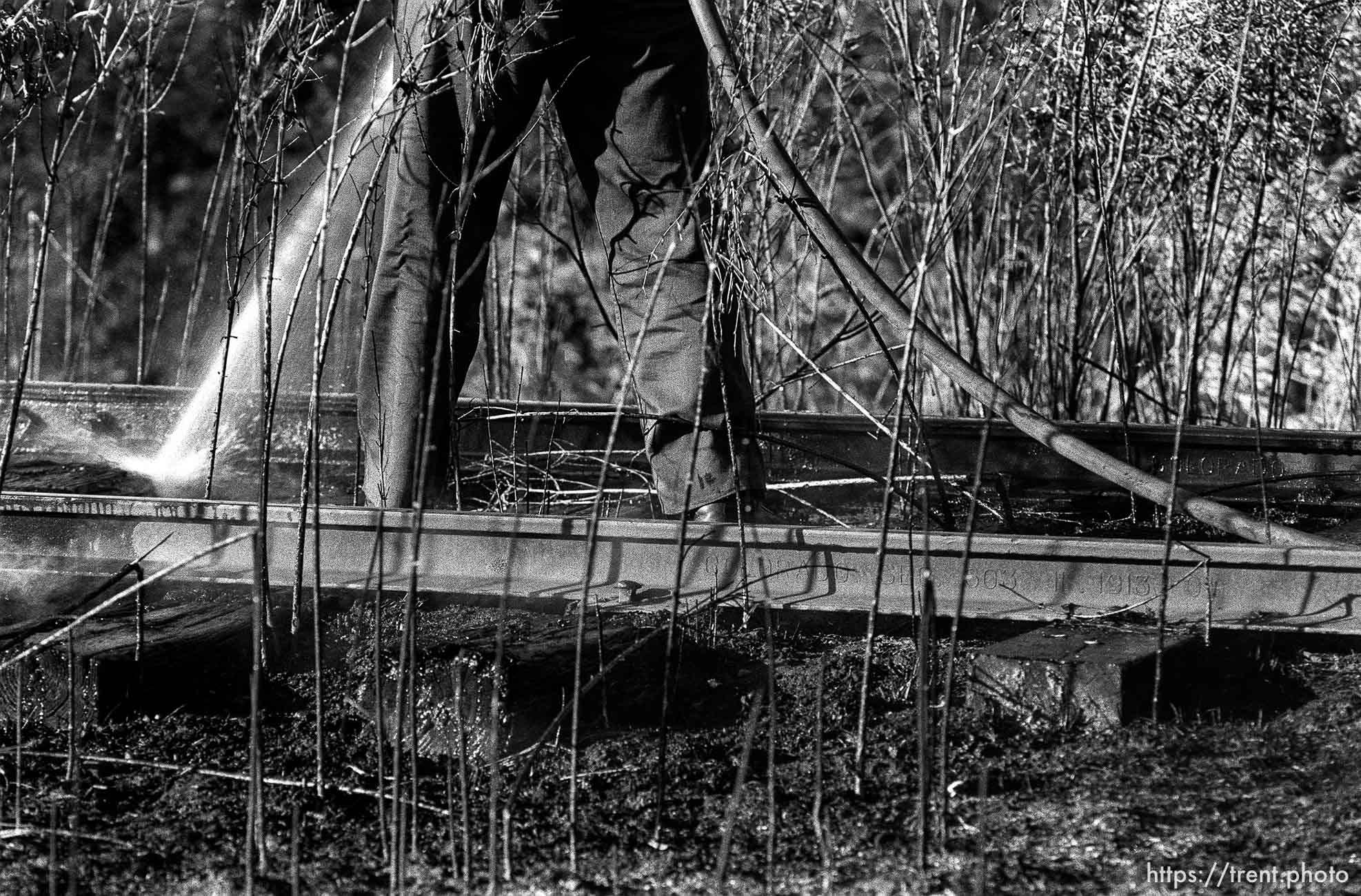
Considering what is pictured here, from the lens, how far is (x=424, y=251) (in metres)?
2.62

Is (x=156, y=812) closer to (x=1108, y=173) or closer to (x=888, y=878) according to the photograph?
(x=888, y=878)

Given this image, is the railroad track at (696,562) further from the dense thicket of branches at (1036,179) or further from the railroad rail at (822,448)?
the railroad rail at (822,448)

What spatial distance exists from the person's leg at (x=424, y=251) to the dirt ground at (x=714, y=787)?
493 mm

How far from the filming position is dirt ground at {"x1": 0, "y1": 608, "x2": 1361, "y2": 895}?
153 centimetres

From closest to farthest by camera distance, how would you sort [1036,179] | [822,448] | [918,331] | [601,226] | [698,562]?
[918,331] → [698,562] → [601,226] → [822,448] → [1036,179]

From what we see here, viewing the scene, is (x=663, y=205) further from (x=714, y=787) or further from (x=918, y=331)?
(x=714, y=787)

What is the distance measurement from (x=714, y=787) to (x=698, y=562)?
23.5 inches

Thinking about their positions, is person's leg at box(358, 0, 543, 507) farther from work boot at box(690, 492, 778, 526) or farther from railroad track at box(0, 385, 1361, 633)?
work boot at box(690, 492, 778, 526)

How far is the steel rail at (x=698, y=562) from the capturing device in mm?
2160

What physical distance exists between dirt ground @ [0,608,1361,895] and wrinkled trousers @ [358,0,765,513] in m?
0.49

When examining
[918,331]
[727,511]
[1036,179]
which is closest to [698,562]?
[727,511]

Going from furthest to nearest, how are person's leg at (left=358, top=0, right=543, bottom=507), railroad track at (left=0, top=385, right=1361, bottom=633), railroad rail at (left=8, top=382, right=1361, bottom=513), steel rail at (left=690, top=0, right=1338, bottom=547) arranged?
railroad rail at (left=8, top=382, right=1361, bottom=513) < person's leg at (left=358, top=0, right=543, bottom=507) < steel rail at (left=690, top=0, right=1338, bottom=547) < railroad track at (left=0, top=385, right=1361, bottom=633)

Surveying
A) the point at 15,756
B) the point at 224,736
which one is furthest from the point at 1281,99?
the point at 15,756

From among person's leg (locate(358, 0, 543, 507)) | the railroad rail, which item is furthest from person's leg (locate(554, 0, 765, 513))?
the railroad rail
